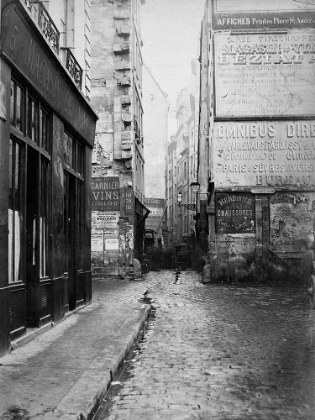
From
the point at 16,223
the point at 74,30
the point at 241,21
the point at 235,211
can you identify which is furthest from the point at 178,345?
the point at 241,21

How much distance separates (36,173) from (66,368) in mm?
3342

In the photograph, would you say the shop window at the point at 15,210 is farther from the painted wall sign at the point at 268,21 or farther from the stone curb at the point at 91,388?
the painted wall sign at the point at 268,21

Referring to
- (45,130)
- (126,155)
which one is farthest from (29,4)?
(126,155)

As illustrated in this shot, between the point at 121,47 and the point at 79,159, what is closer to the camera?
the point at 79,159

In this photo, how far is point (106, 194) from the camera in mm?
23328

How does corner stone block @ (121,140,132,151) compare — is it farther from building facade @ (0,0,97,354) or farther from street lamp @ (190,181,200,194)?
building facade @ (0,0,97,354)

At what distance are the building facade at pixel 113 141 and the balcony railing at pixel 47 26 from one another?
14115 mm

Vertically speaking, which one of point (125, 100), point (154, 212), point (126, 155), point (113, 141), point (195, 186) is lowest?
point (154, 212)

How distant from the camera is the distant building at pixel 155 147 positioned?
167ft

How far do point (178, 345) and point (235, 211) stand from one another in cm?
1313

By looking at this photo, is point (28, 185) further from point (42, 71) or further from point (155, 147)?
point (155, 147)

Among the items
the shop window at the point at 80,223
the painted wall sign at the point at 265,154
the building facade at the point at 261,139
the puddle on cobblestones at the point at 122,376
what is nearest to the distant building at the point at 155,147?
the building facade at the point at 261,139

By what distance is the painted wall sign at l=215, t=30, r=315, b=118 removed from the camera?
66.5 feet

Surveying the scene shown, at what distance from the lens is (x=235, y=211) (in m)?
19.7
